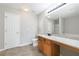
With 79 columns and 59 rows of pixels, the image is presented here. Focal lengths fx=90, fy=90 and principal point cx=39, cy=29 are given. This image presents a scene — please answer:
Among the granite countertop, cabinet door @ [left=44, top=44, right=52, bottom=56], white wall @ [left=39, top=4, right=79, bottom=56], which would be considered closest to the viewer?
the granite countertop

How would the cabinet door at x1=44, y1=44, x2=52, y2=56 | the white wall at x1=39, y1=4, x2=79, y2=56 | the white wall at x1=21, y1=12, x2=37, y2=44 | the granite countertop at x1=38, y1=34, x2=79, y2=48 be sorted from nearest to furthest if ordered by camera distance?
the granite countertop at x1=38, y1=34, x2=79, y2=48 → the white wall at x1=39, y1=4, x2=79, y2=56 → the white wall at x1=21, y1=12, x2=37, y2=44 → the cabinet door at x1=44, y1=44, x2=52, y2=56

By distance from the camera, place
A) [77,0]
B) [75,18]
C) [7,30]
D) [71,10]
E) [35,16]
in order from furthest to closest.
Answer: [7,30], [35,16], [71,10], [75,18], [77,0]

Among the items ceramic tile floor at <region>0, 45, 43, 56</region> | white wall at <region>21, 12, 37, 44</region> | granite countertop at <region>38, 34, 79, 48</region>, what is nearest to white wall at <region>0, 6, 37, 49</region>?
white wall at <region>21, 12, 37, 44</region>

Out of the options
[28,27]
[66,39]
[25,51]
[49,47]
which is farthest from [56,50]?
[28,27]

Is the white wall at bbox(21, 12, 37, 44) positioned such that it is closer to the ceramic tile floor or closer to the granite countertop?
the ceramic tile floor

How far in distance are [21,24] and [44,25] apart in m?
0.67

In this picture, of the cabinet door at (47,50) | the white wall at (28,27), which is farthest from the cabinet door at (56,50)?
the white wall at (28,27)

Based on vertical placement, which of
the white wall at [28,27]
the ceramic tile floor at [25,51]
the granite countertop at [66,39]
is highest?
the white wall at [28,27]

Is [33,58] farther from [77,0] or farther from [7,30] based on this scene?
[7,30]

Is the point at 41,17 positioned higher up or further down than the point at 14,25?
higher up

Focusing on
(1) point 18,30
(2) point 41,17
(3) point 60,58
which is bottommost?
(3) point 60,58

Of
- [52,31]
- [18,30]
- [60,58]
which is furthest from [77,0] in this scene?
[18,30]

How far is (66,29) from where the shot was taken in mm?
2293

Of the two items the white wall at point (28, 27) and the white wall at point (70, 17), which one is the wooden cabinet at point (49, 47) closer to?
the white wall at point (70, 17)
